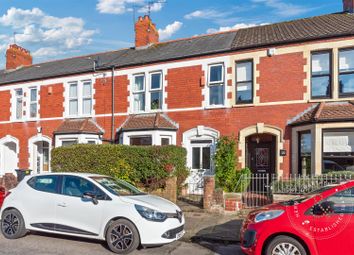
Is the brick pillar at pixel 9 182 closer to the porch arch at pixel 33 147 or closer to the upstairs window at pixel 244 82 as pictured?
→ the porch arch at pixel 33 147

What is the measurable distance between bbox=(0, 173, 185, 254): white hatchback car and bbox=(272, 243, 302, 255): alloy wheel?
2113mm

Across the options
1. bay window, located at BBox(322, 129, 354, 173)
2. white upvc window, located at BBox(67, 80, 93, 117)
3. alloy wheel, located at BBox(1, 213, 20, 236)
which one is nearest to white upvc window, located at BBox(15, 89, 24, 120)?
white upvc window, located at BBox(67, 80, 93, 117)

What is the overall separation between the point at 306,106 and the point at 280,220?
853 centimetres

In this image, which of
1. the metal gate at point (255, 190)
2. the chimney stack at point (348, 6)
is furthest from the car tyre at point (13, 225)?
the chimney stack at point (348, 6)

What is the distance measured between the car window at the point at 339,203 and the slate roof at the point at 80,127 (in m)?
13.2

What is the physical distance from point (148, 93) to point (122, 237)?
10.4 metres

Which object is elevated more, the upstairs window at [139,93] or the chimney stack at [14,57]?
the chimney stack at [14,57]

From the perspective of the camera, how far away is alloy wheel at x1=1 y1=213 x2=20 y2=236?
780 centimetres

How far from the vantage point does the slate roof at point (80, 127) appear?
17047 millimetres

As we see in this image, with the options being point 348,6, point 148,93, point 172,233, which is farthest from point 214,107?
point 172,233

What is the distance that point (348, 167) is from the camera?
1201cm

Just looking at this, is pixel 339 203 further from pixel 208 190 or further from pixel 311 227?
pixel 208 190

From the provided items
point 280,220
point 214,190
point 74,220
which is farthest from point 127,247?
point 214,190

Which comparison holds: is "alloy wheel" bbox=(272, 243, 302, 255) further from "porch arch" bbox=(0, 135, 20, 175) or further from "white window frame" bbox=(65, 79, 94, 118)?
"porch arch" bbox=(0, 135, 20, 175)
